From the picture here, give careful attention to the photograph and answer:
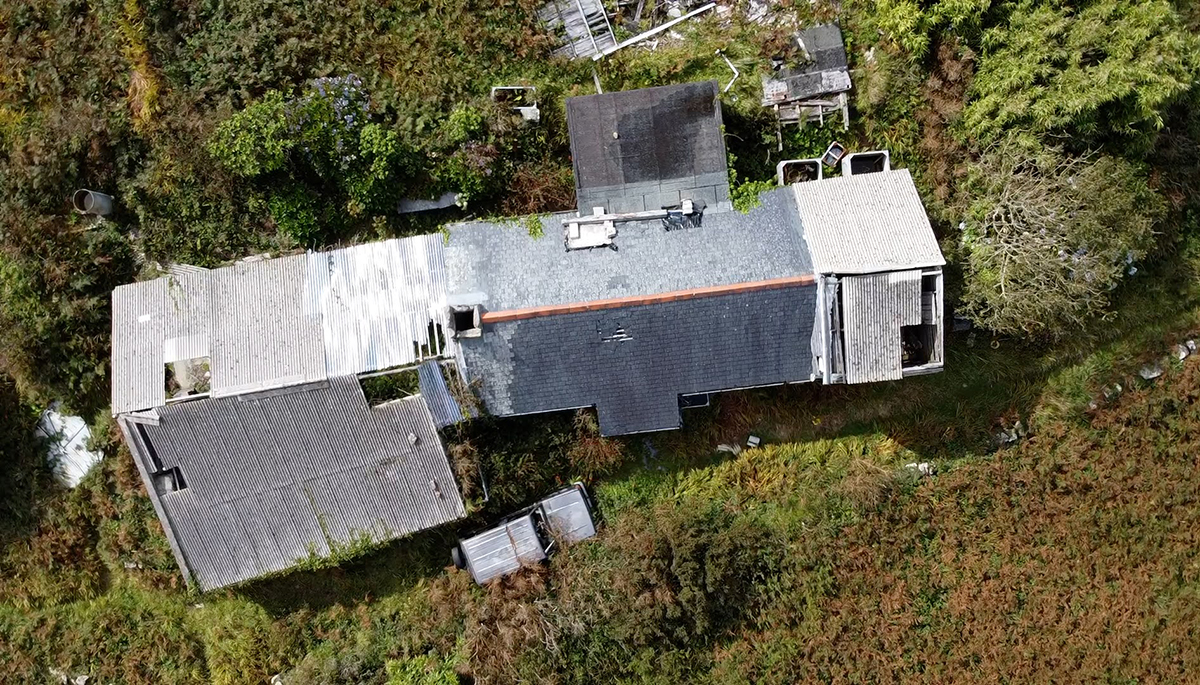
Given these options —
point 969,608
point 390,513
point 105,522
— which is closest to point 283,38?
point 390,513

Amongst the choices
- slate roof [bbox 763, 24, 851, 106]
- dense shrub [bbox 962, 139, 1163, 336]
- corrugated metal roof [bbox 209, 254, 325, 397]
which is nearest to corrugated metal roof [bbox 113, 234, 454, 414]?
corrugated metal roof [bbox 209, 254, 325, 397]

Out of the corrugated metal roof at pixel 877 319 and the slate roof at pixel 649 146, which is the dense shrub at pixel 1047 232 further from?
the slate roof at pixel 649 146

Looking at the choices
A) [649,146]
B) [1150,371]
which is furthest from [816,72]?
[1150,371]

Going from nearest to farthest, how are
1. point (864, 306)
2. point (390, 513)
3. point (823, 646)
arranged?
1. point (864, 306)
2. point (390, 513)
3. point (823, 646)

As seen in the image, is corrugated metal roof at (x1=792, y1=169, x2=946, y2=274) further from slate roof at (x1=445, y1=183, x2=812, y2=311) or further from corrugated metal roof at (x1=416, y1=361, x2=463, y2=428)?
corrugated metal roof at (x1=416, y1=361, x2=463, y2=428)

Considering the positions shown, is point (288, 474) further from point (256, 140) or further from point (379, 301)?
point (256, 140)

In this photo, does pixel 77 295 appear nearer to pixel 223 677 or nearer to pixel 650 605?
pixel 223 677
